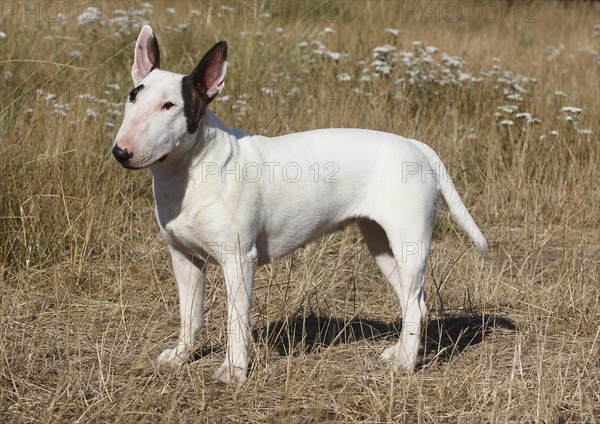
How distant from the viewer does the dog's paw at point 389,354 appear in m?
4.60

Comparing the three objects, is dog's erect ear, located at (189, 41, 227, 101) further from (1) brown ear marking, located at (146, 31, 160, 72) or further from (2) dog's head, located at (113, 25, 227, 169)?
(1) brown ear marking, located at (146, 31, 160, 72)

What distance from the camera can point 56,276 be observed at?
5.27 m

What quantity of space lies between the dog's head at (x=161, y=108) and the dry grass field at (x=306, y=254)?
968 mm

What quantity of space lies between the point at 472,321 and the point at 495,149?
2.81 m

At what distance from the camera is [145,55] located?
165 inches

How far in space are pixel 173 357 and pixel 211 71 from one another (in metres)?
1.39

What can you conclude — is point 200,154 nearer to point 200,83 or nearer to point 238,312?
point 200,83

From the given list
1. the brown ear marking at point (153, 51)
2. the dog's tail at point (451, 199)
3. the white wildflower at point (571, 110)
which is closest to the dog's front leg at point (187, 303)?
the brown ear marking at point (153, 51)

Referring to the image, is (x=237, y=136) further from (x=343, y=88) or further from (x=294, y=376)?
(x=343, y=88)

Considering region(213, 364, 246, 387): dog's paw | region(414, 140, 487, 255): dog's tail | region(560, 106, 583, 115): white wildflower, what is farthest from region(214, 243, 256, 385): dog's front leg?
region(560, 106, 583, 115): white wildflower

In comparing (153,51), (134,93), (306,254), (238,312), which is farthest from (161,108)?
(306,254)

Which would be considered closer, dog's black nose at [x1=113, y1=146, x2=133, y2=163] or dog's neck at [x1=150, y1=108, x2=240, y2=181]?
dog's black nose at [x1=113, y1=146, x2=133, y2=163]

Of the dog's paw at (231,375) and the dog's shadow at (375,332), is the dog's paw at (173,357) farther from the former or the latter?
the dog's shadow at (375,332)

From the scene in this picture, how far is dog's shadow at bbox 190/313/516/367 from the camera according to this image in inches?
189
